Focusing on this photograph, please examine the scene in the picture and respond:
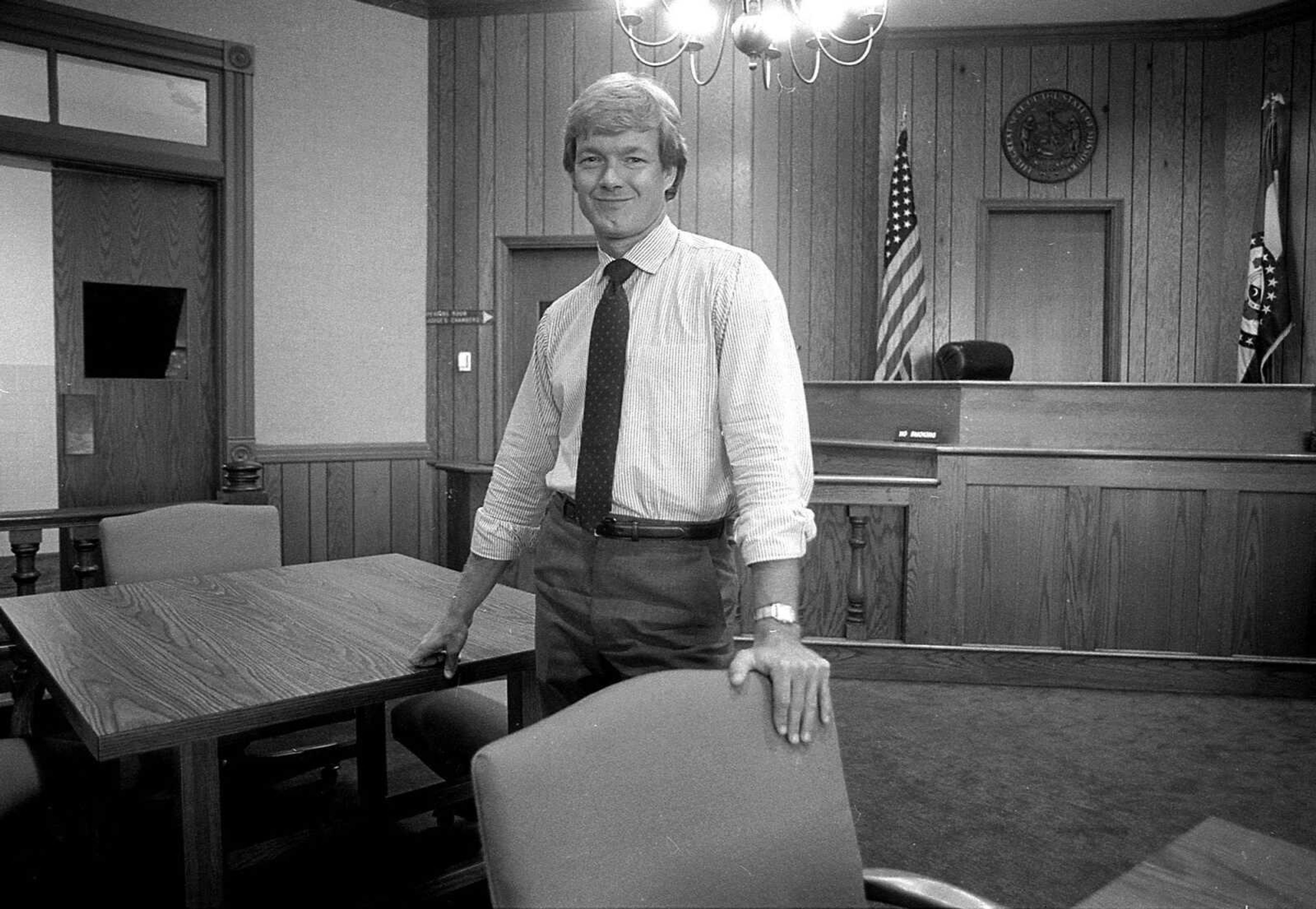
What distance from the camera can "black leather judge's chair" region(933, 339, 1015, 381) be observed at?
4523 mm

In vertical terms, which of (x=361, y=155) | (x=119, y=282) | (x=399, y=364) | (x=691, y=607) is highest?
(x=361, y=155)

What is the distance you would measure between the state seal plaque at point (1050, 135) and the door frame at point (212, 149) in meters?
3.84

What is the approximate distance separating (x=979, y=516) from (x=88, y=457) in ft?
12.2

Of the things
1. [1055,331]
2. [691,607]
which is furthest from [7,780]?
[1055,331]

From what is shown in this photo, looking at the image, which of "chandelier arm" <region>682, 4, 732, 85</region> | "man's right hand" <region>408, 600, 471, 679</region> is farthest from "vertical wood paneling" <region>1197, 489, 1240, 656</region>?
"man's right hand" <region>408, 600, 471, 679</region>

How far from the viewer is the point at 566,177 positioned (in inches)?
210

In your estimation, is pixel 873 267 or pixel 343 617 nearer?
pixel 343 617

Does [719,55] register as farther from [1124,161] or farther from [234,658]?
[234,658]

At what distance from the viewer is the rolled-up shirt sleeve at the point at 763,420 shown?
4.11ft

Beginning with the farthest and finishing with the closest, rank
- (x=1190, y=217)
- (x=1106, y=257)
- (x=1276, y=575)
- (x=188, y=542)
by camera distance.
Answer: (x=1106, y=257)
(x=1190, y=217)
(x=1276, y=575)
(x=188, y=542)

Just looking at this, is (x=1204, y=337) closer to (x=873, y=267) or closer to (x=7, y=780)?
(x=873, y=267)

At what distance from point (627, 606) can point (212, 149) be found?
3.95m

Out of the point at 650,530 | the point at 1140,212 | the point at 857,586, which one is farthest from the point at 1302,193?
the point at 650,530

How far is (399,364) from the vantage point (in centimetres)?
515
